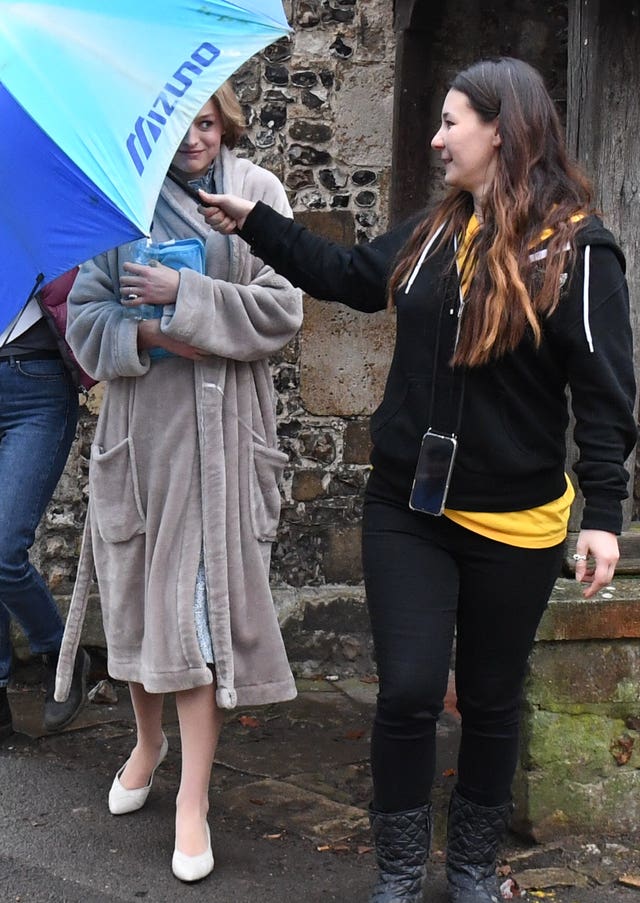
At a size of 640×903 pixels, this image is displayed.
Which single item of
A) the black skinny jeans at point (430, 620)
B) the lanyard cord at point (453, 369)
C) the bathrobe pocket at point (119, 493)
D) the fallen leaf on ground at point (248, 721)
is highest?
the lanyard cord at point (453, 369)

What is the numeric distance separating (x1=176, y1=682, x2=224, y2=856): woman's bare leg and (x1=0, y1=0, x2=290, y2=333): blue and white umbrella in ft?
3.65

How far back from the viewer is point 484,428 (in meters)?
2.85

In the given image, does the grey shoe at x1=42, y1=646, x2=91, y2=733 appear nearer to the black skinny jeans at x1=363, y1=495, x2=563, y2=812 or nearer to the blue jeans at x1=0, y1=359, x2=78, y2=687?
the blue jeans at x1=0, y1=359, x2=78, y2=687

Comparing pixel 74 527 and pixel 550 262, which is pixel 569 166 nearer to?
pixel 550 262

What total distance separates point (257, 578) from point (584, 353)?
1.11 metres

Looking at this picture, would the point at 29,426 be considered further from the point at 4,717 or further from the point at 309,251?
the point at 309,251

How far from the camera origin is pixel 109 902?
3225mm

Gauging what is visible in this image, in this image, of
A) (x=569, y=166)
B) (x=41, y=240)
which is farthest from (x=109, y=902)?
(x=569, y=166)

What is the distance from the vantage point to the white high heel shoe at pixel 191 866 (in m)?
3.32

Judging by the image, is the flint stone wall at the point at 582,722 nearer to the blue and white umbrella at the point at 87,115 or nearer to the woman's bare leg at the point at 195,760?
the woman's bare leg at the point at 195,760

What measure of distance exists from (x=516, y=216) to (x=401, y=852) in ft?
4.80

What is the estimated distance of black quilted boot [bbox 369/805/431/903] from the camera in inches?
117

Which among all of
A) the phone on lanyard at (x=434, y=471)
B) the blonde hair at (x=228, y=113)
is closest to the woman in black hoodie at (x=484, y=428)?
the phone on lanyard at (x=434, y=471)

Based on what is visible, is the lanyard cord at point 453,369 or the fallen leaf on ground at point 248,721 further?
the fallen leaf on ground at point 248,721
